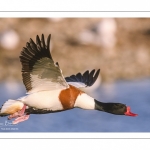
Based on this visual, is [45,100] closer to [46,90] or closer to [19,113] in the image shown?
[46,90]

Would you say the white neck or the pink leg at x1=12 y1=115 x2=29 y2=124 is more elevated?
the white neck

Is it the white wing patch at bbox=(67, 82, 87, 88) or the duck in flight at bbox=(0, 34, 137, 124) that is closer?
the duck in flight at bbox=(0, 34, 137, 124)

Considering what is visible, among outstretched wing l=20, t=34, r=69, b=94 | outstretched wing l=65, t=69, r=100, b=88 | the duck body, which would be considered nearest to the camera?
outstretched wing l=20, t=34, r=69, b=94

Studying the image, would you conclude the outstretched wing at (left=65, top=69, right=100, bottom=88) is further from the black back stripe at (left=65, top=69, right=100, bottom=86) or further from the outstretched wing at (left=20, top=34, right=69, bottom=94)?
the outstretched wing at (left=20, top=34, right=69, bottom=94)

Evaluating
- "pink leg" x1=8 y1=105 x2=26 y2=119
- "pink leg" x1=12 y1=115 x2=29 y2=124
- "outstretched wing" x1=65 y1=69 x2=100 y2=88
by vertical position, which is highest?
"outstretched wing" x1=65 y1=69 x2=100 y2=88
